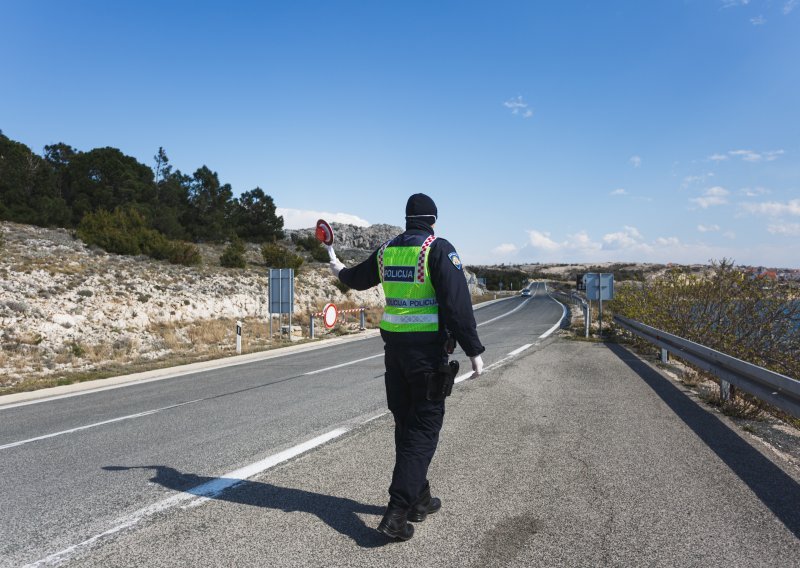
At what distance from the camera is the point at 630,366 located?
11695 mm

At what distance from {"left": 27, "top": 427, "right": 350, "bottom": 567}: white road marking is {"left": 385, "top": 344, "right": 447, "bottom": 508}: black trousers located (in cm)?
167

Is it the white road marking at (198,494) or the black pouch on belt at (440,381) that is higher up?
the black pouch on belt at (440,381)

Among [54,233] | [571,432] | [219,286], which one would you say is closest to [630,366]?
[571,432]

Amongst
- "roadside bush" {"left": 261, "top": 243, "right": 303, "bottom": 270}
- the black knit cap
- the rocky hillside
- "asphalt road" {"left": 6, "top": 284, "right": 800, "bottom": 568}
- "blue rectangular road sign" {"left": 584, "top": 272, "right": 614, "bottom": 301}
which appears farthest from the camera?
"roadside bush" {"left": 261, "top": 243, "right": 303, "bottom": 270}

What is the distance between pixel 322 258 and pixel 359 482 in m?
39.7

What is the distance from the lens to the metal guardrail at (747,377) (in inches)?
196

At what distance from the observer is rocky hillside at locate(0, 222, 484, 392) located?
15.2 m

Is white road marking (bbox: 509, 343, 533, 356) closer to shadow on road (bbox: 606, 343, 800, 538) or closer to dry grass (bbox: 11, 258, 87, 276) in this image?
shadow on road (bbox: 606, 343, 800, 538)

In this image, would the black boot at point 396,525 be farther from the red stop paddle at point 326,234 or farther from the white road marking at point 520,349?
the white road marking at point 520,349

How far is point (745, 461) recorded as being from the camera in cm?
498

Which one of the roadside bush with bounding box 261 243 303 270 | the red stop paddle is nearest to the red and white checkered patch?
the red stop paddle

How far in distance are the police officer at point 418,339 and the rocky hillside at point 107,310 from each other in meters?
10.6

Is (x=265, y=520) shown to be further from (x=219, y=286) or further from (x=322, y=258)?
(x=322, y=258)

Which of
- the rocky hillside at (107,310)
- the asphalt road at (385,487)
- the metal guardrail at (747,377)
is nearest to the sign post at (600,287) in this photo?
the metal guardrail at (747,377)
